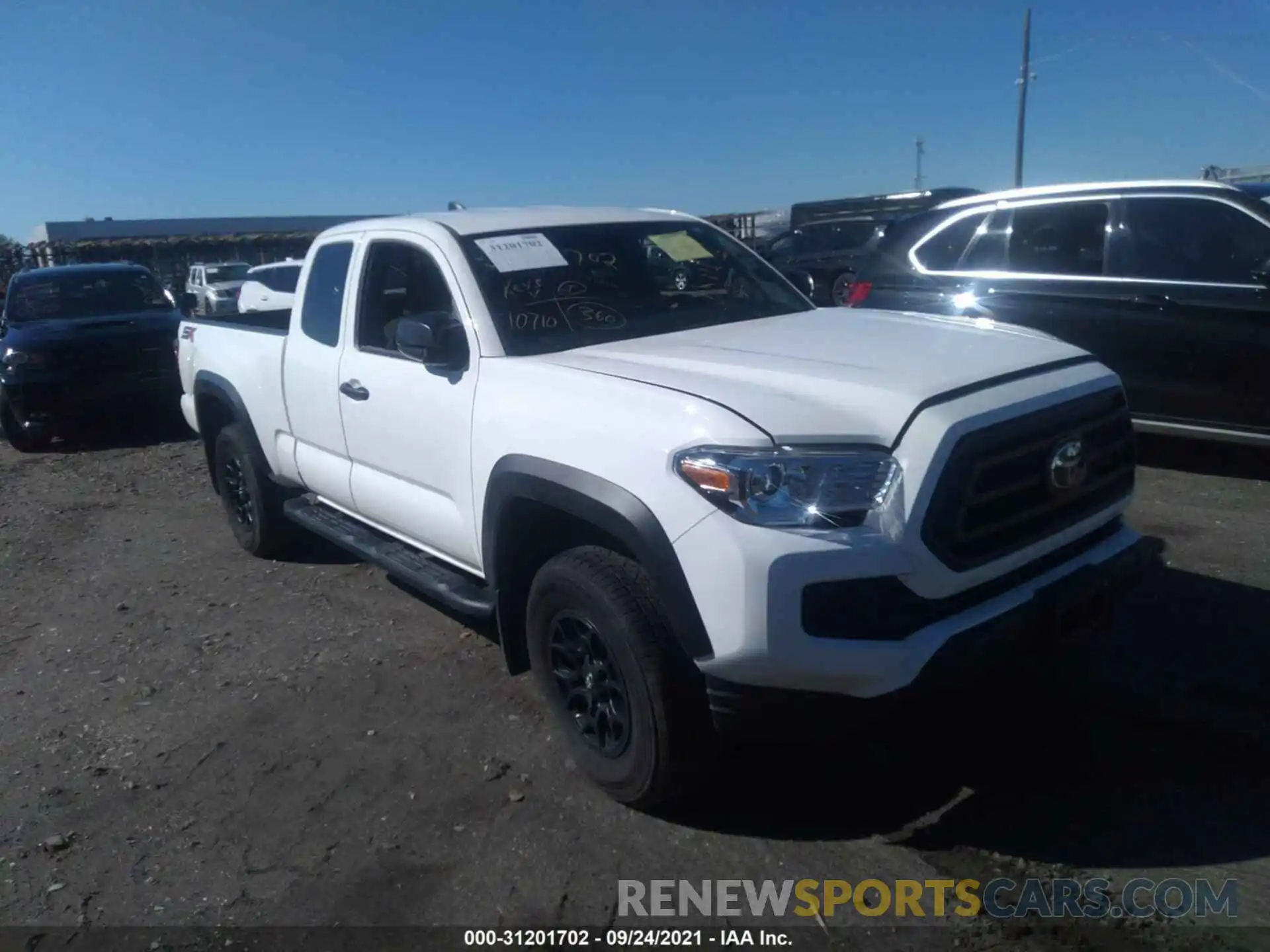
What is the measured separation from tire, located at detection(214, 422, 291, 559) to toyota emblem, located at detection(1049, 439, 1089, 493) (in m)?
4.39

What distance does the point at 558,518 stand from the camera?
139 inches

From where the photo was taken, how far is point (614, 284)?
4.34 m

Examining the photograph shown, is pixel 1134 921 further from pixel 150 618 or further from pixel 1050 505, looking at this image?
pixel 150 618

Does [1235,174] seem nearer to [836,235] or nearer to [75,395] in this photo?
[836,235]

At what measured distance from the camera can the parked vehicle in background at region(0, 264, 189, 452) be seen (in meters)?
10.1

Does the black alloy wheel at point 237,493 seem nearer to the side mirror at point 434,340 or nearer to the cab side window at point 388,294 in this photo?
the cab side window at point 388,294

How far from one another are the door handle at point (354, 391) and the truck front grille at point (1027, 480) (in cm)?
267

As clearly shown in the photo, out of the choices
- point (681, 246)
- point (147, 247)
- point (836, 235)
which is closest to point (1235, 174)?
point (836, 235)

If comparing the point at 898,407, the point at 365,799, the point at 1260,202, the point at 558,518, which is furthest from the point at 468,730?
the point at 1260,202

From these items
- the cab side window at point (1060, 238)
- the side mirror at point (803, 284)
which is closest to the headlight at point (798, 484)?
the side mirror at point (803, 284)

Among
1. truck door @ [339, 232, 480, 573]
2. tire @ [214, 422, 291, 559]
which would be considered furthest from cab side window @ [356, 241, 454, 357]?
tire @ [214, 422, 291, 559]

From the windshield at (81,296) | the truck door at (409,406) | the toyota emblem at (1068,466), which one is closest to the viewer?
the toyota emblem at (1068,466)

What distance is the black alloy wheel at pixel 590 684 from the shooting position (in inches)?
130

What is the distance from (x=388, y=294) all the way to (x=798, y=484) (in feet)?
8.83
